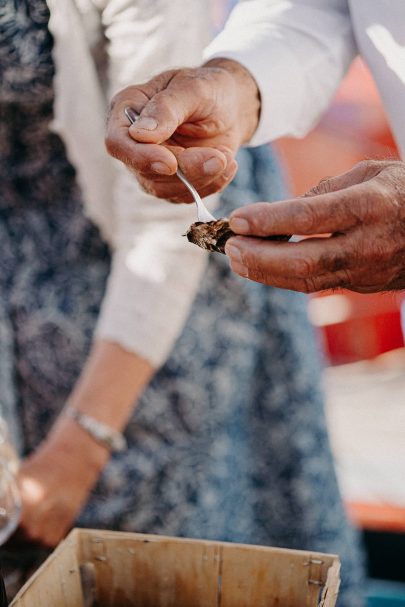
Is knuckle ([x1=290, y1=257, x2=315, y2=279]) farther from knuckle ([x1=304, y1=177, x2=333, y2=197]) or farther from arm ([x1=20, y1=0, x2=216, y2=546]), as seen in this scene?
arm ([x1=20, y1=0, x2=216, y2=546])

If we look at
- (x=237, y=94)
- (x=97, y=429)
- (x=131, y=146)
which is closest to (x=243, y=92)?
(x=237, y=94)

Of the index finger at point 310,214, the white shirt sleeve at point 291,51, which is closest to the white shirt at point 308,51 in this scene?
the white shirt sleeve at point 291,51

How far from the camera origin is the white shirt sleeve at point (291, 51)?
790 millimetres

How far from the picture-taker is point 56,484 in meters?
1.02

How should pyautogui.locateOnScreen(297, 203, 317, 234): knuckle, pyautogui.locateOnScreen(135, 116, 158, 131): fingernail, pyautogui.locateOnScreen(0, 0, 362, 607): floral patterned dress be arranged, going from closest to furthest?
pyautogui.locateOnScreen(297, 203, 317, 234): knuckle < pyautogui.locateOnScreen(135, 116, 158, 131): fingernail < pyautogui.locateOnScreen(0, 0, 362, 607): floral patterned dress

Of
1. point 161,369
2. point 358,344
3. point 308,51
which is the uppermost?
point 308,51

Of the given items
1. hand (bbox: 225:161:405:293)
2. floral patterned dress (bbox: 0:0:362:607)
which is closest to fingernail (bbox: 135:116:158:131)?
hand (bbox: 225:161:405:293)

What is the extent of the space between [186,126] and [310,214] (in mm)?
267

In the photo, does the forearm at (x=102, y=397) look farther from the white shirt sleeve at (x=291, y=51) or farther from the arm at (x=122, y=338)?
the white shirt sleeve at (x=291, y=51)

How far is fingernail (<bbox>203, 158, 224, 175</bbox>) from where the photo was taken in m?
0.62

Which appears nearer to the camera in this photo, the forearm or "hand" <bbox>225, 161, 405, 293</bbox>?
"hand" <bbox>225, 161, 405, 293</bbox>

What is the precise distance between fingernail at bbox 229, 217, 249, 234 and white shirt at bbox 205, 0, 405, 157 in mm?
347

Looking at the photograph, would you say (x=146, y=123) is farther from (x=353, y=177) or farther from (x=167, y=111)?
(x=353, y=177)

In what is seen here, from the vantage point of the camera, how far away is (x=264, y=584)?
0.56 meters
